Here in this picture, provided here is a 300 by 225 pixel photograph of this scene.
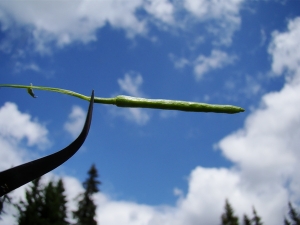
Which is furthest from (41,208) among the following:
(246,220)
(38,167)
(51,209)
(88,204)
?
(246,220)

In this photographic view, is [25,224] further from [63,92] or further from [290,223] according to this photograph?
[290,223]

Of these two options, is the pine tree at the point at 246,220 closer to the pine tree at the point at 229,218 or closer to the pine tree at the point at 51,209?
the pine tree at the point at 229,218

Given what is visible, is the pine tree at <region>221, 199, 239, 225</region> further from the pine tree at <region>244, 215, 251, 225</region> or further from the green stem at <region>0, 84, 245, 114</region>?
the green stem at <region>0, 84, 245, 114</region>

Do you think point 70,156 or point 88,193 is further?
point 88,193

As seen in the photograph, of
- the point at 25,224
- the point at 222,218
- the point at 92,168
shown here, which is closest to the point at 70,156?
the point at 25,224

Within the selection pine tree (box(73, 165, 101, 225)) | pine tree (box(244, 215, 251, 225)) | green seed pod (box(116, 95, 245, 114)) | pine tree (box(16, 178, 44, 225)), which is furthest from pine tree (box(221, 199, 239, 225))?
green seed pod (box(116, 95, 245, 114))

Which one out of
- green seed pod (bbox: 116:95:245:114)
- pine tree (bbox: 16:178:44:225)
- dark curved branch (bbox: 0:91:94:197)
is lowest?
dark curved branch (bbox: 0:91:94:197)
